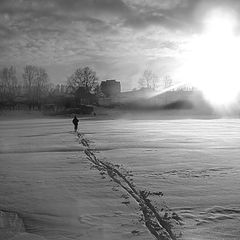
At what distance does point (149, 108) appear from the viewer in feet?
263

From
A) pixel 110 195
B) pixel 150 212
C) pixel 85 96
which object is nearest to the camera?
pixel 150 212

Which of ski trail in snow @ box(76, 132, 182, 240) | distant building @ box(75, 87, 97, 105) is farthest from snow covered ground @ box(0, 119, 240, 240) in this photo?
distant building @ box(75, 87, 97, 105)

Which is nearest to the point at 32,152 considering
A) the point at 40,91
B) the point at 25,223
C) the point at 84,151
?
the point at 84,151

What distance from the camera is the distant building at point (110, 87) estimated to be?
127 meters

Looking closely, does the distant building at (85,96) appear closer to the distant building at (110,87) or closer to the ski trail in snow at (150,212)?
the distant building at (110,87)

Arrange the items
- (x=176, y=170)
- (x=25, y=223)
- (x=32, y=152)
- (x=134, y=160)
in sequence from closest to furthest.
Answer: (x=25, y=223)
(x=176, y=170)
(x=134, y=160)
(x=32, y=152)

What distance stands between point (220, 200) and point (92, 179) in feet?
14.5

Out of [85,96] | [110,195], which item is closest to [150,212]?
[110,195]

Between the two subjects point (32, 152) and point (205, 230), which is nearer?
point (205, 230)

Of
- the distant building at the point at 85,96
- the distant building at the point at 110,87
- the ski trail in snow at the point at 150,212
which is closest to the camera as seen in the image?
the ski trail in snow at the point at 150,212

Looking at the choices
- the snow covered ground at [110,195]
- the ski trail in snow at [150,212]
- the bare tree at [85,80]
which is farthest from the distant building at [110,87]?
the ski trail in snow at [150,212]

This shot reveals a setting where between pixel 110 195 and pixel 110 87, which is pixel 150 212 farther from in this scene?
pixel 110 87

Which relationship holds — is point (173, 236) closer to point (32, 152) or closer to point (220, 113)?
point (32, 152)

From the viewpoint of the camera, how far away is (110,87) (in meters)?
132
